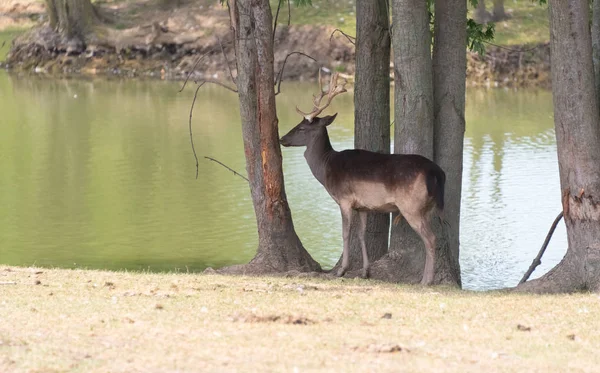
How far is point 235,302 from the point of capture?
828 cm

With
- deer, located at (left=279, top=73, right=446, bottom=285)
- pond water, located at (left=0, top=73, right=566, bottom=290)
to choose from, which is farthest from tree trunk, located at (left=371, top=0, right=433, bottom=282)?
pond water, located at (left=0, top=73, right=566, bottom=290)

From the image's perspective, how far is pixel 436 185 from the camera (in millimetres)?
10375

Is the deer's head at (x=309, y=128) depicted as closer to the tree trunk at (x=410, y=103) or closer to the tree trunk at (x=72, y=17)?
the tree trunk at (x=410, y=103)

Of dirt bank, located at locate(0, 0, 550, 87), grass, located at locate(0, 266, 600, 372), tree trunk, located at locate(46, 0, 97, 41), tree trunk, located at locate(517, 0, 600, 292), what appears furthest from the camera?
tree trunk, located at locate(46, 0, 97, 41)

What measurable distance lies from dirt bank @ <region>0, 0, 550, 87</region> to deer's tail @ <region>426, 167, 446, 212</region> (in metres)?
27.2

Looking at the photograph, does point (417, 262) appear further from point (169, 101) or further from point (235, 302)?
point (169, 101)

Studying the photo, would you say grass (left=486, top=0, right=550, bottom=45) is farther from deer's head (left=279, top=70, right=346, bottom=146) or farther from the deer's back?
the deer's back

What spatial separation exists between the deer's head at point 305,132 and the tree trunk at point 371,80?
0.45m

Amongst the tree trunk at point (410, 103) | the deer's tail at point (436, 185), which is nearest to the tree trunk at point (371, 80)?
the tree trunk at point (410, 103)

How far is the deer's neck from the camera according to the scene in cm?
1155

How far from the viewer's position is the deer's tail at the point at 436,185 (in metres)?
10.3

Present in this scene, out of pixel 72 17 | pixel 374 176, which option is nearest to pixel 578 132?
pixel 374 176

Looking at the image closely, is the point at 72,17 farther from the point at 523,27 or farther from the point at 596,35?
the point at 596,35

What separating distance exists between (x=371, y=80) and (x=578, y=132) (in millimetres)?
2906
